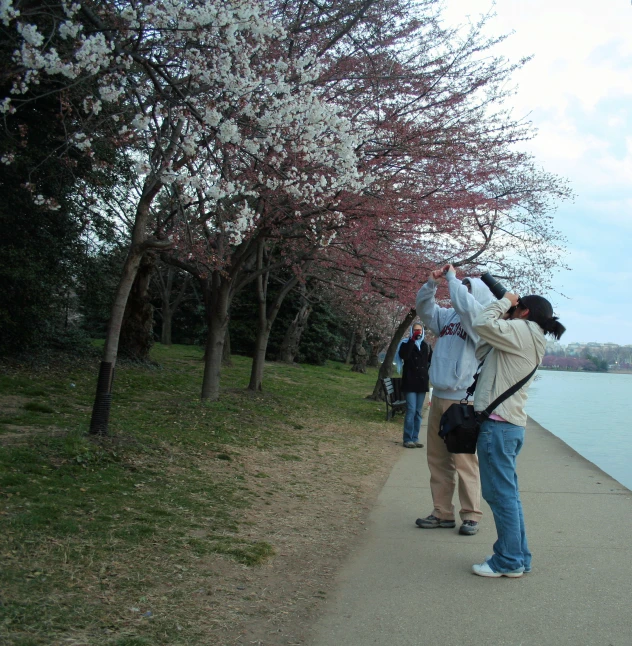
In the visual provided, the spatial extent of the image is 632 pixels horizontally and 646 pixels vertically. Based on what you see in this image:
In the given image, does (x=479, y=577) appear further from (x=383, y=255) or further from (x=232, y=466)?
(x=383, y=255)

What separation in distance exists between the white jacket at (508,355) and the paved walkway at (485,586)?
1149mm

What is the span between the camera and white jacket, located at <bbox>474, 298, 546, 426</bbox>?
501cm

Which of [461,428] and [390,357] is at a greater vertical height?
[390,357]

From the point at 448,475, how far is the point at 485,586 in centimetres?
181

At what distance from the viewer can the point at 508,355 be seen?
5.09 meters

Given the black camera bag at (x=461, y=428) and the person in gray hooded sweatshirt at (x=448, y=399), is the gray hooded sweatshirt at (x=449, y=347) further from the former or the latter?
the black camera bag at (x=461, y=428)

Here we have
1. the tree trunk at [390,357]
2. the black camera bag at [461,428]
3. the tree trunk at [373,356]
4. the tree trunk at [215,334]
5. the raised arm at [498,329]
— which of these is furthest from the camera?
the tree trunk at [373,356]

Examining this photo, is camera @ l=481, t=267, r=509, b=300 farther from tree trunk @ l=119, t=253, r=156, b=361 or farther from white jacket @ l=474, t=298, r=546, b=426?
tree trunk @ l=119, t=253, r=156, b=361

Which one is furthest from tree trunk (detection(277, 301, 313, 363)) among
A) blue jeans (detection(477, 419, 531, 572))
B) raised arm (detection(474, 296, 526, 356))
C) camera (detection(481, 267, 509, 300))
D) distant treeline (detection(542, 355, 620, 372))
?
blue jeans (detection(477, 419, 531, 572))

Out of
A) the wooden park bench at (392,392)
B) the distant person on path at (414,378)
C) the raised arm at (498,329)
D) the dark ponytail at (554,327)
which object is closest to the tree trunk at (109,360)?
the raised arm at (498,329)

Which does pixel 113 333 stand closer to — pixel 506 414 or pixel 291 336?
pixel 506 414

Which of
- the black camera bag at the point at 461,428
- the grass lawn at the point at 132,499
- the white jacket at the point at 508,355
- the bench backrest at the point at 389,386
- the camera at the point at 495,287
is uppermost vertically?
the camera at the point at 495,287

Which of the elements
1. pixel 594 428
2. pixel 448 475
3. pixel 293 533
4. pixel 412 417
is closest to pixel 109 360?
pixel 293 533

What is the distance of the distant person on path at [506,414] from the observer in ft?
16.1
